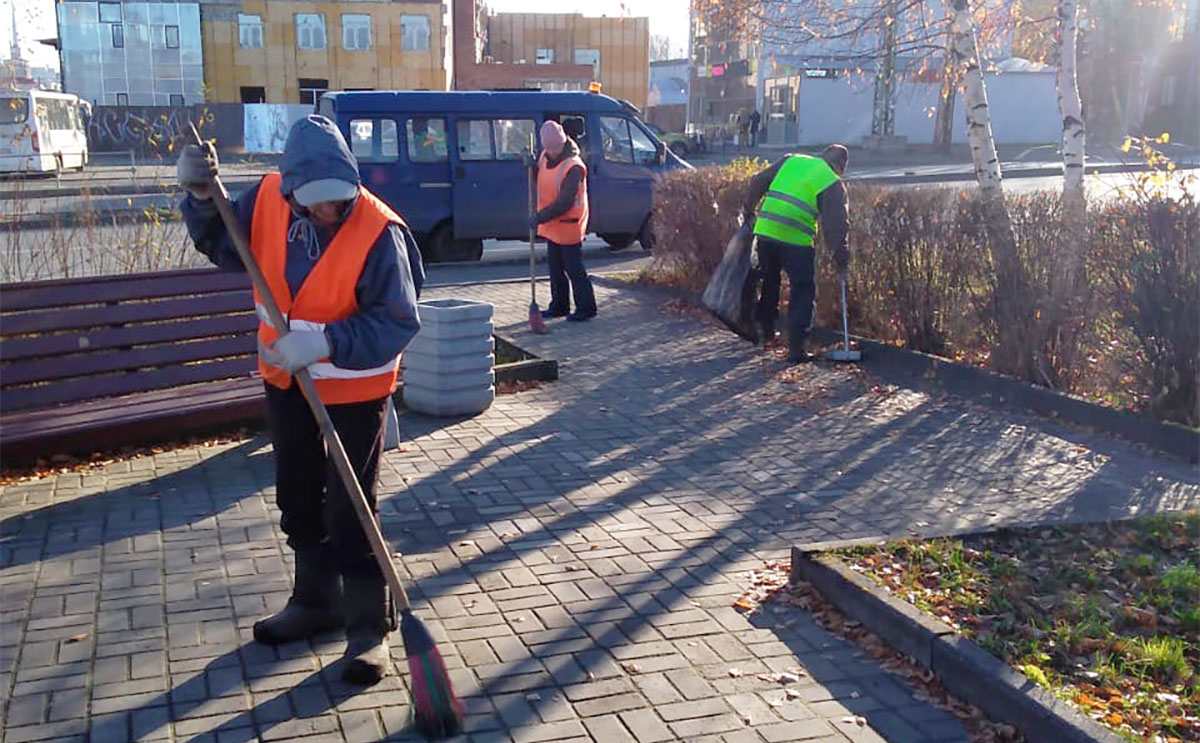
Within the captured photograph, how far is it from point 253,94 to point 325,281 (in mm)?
51987

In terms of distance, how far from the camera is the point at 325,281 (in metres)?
3.79

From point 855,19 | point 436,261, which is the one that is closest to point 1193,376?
point 855,19

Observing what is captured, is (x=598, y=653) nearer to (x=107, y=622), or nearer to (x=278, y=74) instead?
(x=107, y=622)

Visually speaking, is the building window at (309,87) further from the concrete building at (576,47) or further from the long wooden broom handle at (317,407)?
the long wooden broom handle at (317,407)

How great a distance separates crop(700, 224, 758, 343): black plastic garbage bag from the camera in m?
9.57

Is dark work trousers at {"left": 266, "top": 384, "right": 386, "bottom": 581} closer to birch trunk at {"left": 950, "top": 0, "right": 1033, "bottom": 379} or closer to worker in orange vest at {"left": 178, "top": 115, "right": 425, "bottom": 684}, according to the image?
worker in orange vest at {"left": 178, "top": 115, "right": 425, "bottom": 684}

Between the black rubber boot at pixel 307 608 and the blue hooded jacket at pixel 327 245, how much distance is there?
0.89 metres

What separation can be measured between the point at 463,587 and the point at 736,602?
1.11 meters

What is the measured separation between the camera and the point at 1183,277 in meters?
6.84

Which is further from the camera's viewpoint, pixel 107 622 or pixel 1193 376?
pixel 1193 376

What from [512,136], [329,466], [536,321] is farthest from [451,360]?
[512,136]

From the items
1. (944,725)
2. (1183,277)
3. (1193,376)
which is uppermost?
(1183,277)

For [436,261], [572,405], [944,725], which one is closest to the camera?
[944,725]

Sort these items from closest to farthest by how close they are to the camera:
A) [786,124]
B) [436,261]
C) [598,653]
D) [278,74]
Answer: [598,653], [436,261], [786,124], [278,74]
